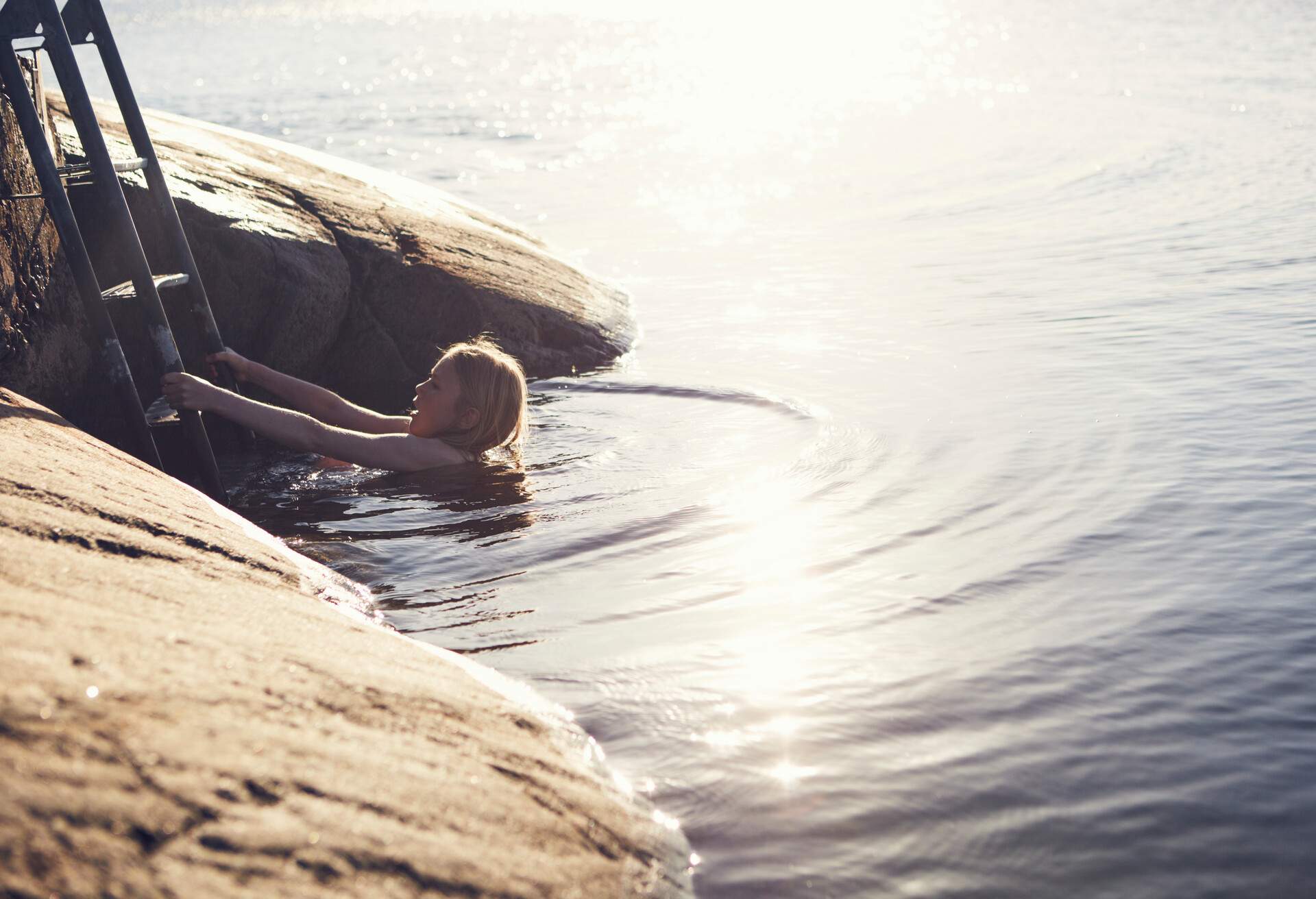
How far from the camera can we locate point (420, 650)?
3750 millimetres

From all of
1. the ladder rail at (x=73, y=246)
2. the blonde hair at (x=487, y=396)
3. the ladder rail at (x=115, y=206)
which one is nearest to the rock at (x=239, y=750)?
the ladder rail at (x=73, y=246)

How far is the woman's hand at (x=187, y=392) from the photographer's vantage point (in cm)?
561

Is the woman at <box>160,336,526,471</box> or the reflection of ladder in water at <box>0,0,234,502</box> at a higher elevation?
the reflection of ladder in water at <box>0,0,234,502</box>

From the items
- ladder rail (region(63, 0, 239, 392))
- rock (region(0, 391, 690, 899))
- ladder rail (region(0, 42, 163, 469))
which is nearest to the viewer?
rock (region(0, 391, 690, 899))

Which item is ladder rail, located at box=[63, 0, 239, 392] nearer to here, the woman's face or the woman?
the woman

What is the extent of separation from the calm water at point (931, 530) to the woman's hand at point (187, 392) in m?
0.69

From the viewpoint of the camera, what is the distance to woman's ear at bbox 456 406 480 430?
6.57 meters

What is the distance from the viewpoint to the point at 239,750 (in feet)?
7.82

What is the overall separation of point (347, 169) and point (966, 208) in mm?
7903

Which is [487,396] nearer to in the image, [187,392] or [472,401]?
[472,401]

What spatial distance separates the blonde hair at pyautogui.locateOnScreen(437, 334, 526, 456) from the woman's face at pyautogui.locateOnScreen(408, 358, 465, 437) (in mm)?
28

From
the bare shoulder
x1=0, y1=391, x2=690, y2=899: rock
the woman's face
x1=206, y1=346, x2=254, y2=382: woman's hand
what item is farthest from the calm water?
x1=206, y1=346, x2=254, y2=382: woman's hand

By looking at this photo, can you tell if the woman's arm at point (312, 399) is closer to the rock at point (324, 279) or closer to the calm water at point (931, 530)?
the calm water at point (931, 530)

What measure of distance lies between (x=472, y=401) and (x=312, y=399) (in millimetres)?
957
